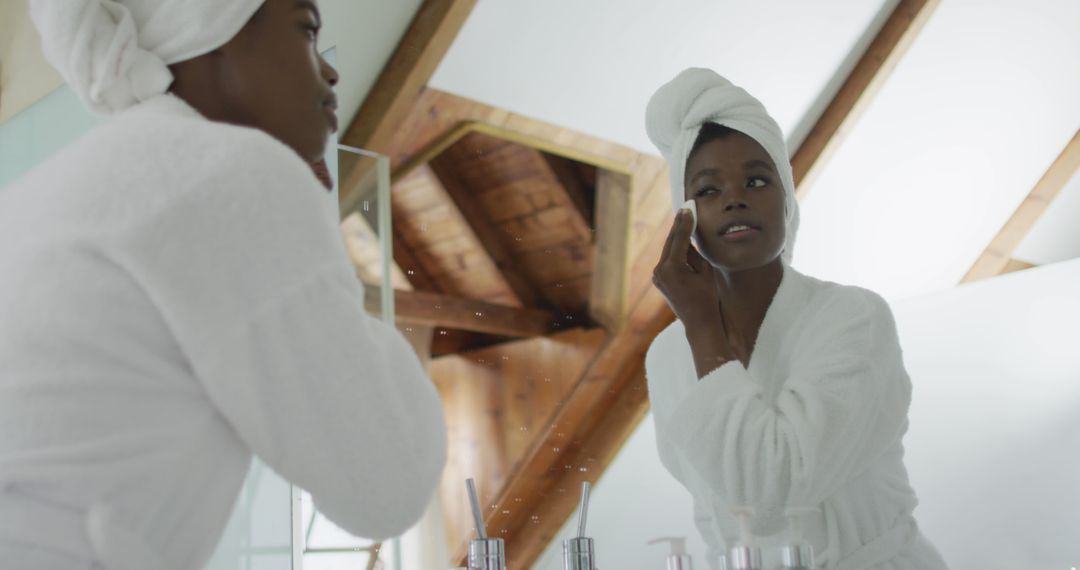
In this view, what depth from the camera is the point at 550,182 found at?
1.62 metres

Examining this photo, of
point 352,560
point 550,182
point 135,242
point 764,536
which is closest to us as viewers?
point 135,242

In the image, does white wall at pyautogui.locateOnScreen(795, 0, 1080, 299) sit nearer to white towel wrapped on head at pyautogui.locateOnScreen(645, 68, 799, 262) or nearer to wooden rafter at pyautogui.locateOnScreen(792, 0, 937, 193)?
wooden rafter at pyautogui.locateOnScreen(792, 0, 937, 193)

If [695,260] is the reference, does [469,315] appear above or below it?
below

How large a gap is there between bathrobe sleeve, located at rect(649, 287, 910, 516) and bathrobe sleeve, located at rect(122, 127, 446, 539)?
460 mm

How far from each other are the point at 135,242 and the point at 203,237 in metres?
0.03

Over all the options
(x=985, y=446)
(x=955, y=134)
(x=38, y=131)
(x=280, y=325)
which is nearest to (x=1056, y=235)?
(x=985, y=446)

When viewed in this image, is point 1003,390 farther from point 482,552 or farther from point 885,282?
point 482,552

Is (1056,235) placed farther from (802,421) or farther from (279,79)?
(279,79)

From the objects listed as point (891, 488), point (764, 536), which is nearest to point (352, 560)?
point (764, 536)

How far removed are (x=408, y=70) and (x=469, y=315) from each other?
1.28ft

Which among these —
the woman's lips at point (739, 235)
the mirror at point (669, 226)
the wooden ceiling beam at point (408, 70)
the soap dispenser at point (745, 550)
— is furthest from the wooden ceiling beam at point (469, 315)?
the soap dispenser at point (745, 550)

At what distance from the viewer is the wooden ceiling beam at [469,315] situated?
4.66ft

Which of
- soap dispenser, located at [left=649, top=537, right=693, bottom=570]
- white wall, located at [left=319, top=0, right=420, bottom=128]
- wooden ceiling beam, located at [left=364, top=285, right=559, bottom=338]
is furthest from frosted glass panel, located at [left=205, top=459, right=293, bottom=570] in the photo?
white wall, located at [left=319, top=0, right=420, bottom=128]

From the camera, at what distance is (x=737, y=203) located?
1.06 meters
